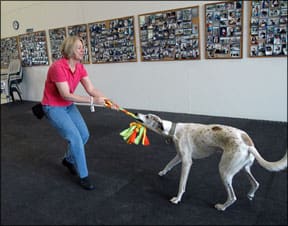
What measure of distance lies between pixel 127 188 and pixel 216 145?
926 mm

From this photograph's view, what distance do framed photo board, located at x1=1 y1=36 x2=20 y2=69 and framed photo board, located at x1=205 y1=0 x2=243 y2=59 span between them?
4.92 metres

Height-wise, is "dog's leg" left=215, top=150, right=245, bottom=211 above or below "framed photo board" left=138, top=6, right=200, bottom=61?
below

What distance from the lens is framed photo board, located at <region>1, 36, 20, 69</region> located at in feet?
22.5

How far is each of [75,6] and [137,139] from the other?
4.44 meters

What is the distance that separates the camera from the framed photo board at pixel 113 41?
16.1ft

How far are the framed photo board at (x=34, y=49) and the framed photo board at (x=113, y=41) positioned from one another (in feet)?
4.85

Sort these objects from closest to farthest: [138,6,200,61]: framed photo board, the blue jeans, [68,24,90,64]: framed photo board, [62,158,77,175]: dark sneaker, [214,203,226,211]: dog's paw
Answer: [214,203,226,211]: dog's paw < the blue jeans < [62,158,77,175]: dark sneaker < [138,6,200,61]: framed photo board < [68,24,90,64]: framed photo board

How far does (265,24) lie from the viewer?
3648 mm

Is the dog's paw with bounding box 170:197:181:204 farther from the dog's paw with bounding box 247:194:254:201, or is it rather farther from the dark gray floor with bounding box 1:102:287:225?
the dog's paw with bounding box 247:194:254:201

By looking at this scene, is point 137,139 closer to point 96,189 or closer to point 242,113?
point 96,189

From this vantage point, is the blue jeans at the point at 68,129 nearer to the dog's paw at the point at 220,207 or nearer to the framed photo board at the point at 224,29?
the dog's paw at the point at 220,207

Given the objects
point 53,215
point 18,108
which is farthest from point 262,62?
point 18,108

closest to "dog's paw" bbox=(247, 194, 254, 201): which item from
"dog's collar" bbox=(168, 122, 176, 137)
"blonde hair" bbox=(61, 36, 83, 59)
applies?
"dog's collar" bbox=(168, 122, 176, 137)

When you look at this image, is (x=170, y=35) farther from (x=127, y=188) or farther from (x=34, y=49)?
(x=34, y=49)
